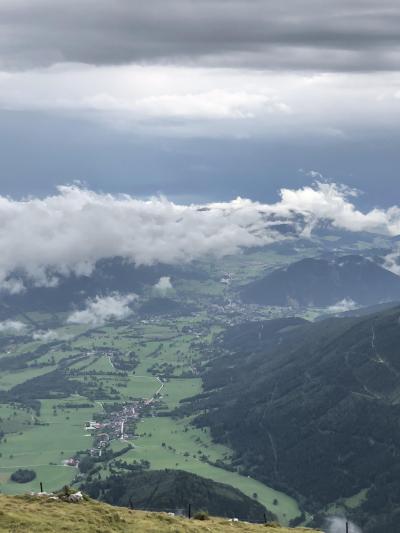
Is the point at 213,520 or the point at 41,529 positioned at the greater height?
the point at 41,529

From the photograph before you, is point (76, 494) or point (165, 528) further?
point (76, 494)

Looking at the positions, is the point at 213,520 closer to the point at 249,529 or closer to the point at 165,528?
the point at 249,529

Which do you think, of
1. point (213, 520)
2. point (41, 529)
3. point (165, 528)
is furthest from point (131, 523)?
point (213, 520)

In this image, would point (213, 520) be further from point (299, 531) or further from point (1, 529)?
point (1, 529)

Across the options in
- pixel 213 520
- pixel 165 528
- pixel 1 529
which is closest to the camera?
pixel 1 529

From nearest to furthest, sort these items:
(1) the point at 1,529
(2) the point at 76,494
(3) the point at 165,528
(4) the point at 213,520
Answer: (1) the point at 1,529, (3) the point at 165,528, (2) the point at 76,494, (4) the point at 213,520

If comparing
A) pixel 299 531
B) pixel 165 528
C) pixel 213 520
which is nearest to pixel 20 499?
pixel 165 528
